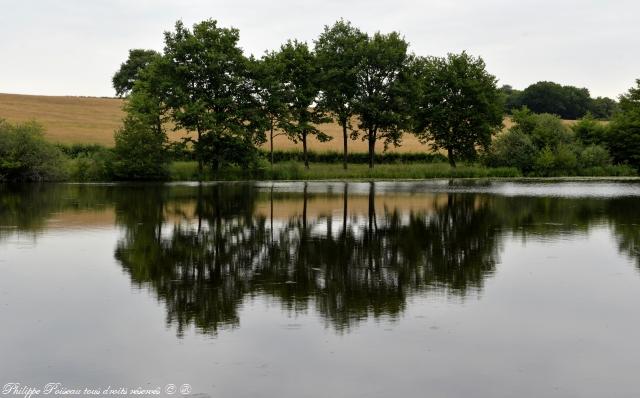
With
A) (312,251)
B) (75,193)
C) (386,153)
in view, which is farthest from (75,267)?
(386,153)

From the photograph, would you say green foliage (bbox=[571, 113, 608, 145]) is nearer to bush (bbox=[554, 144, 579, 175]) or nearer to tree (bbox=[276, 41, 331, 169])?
bush (bbox=[554, 144, 579, 175])

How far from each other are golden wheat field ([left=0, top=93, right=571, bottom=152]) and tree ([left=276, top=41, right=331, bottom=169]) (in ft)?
22.1

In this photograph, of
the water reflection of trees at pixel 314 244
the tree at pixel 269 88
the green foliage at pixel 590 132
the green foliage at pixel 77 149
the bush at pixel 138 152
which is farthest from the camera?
the green foliage at pixel 590 132

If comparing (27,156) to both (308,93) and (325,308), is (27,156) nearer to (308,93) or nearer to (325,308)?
(308,93)

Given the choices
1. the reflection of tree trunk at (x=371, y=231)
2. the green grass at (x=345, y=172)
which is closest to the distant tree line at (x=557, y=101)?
the green grass at (x=345, y=172)

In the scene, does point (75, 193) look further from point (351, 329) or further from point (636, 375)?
point (636, 375)

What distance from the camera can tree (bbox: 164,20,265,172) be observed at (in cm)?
5666

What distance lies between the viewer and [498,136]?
72.4 m

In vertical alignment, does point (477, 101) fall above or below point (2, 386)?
above

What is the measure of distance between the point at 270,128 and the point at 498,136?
2630 centimetres

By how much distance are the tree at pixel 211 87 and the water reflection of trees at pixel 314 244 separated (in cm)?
2197

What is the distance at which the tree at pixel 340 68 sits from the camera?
63031 mm

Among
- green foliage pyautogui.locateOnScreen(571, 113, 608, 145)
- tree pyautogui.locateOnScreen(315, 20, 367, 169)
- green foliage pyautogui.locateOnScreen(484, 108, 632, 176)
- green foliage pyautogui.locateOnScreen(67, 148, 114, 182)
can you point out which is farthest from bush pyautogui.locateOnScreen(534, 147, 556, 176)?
green foliage pyautogui.locateOnScreen(67, 148, 114, 182)

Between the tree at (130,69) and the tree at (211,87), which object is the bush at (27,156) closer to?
the tree at (211,87)
